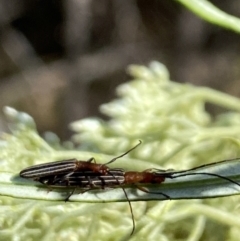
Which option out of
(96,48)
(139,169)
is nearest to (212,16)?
(139,169)

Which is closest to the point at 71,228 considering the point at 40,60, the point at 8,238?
the point at 8,238

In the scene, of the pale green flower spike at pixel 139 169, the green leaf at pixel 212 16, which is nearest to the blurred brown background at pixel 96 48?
the pale green flower spike at pixel 139 169

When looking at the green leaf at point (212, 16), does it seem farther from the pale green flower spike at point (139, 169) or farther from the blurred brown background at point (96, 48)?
the blurred brown background at point (96, 48)

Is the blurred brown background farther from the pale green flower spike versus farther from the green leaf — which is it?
the green leaf

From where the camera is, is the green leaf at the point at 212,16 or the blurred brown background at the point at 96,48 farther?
the blurred brown background at the point at 96,48

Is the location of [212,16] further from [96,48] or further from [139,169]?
[96,48]

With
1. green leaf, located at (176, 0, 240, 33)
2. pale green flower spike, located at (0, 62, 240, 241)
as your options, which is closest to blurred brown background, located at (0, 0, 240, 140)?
pale green flower spike, located at (0, 62, 240, 241)

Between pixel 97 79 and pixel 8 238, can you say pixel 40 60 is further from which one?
pixel 8 238
